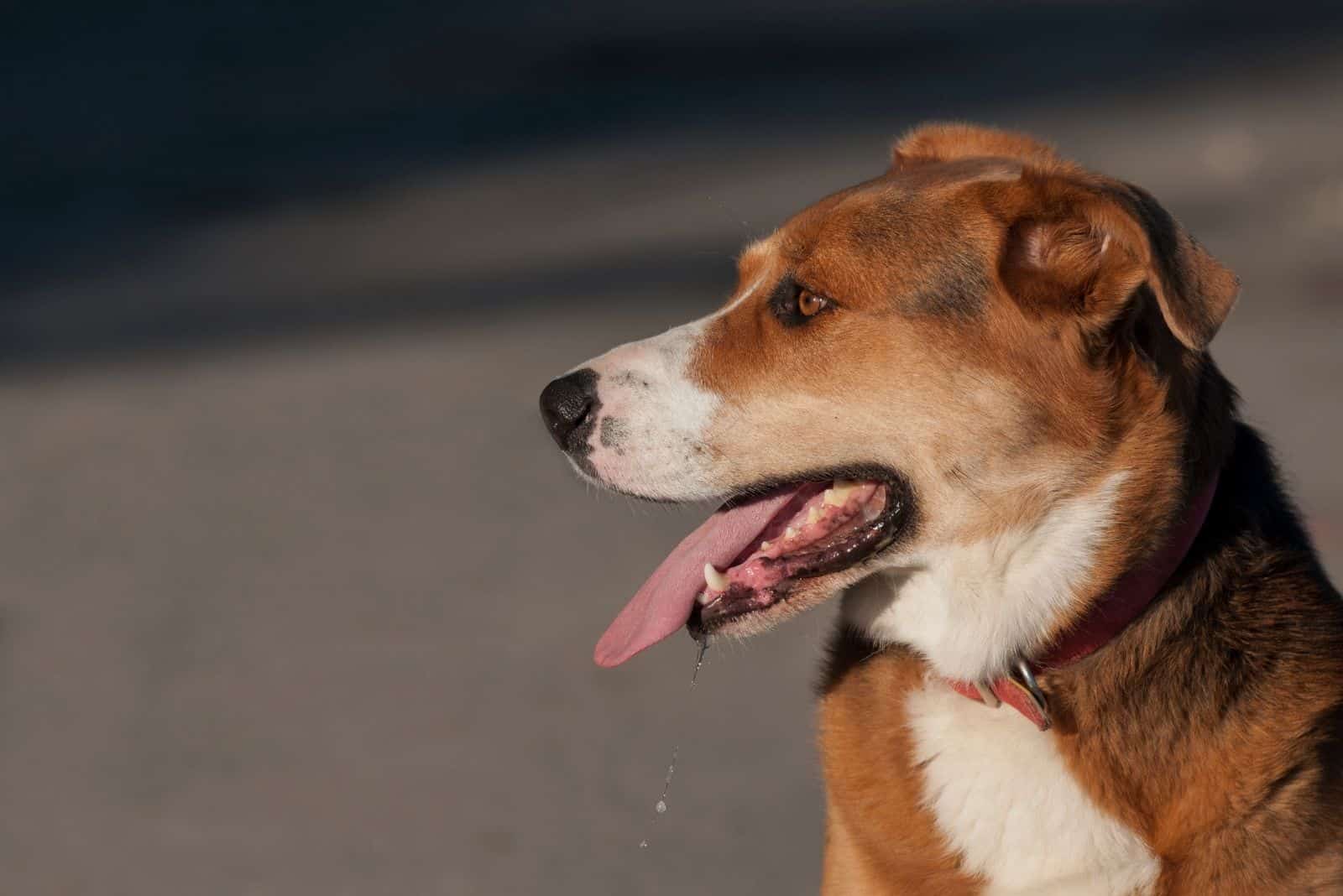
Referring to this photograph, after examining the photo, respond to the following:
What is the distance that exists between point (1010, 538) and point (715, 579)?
562 mm

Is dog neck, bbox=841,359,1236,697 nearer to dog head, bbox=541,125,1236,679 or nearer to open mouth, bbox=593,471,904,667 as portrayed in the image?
dog head, bbox=541,125,1236,679

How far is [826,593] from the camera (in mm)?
3053

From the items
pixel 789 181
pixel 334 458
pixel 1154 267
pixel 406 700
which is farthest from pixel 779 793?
pixel 789 181

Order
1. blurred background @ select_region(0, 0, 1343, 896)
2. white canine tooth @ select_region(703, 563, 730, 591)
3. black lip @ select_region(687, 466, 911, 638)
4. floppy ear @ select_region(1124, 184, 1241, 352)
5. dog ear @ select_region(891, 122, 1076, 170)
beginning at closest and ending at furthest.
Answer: floppy ear @ select_region(1124, 184, 1241, 352) < black lip @ select_region(687, 466, 911, 638) < white canine tooth @ select_region(703, 563, 730, 591) < dog ear @ select_region(891, 122, 1076, 170) < blurred background @ select_region(0, 0, 1343, 896)

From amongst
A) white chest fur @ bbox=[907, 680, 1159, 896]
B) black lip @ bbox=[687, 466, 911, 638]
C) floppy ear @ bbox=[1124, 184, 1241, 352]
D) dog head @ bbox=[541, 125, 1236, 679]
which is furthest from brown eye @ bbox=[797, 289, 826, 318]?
white chest fur @ bbox=[907, 680, 1159, 896]

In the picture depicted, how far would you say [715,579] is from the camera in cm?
314

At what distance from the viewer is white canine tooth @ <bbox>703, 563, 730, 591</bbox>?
314 cm

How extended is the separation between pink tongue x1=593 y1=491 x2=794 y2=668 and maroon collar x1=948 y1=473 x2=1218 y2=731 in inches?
22.7

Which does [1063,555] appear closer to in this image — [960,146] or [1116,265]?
[1116,265]

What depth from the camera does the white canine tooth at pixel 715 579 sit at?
10.3 ft

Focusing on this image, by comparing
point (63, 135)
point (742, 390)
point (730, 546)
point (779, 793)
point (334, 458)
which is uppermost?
point (63, 135)

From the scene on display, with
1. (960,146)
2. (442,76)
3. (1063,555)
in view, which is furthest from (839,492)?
(442,76)

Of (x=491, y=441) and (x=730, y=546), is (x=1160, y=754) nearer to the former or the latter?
(x=730, y=546)

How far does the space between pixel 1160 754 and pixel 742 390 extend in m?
1.02
